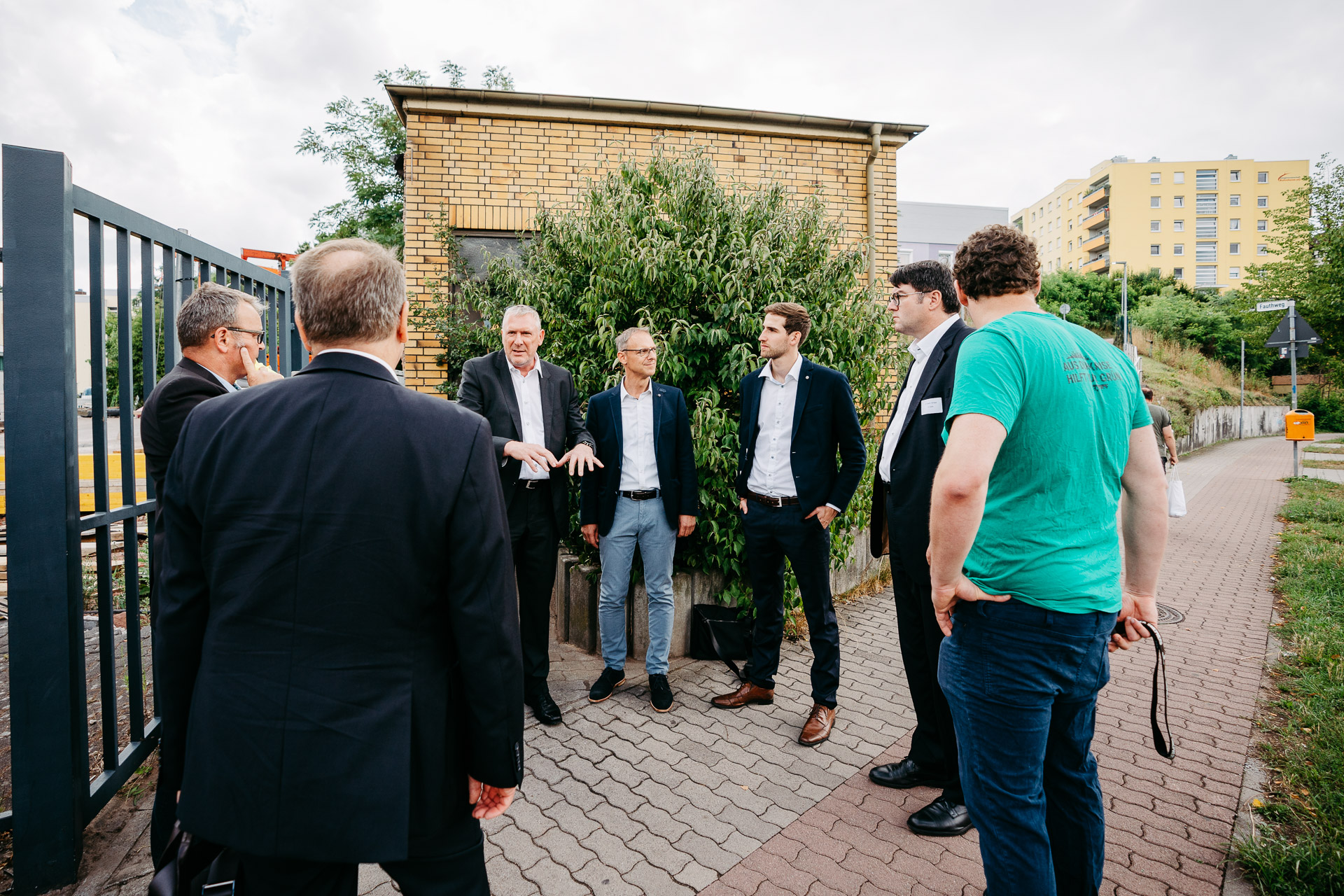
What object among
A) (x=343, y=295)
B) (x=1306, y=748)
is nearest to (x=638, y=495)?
(x=343, y=295)

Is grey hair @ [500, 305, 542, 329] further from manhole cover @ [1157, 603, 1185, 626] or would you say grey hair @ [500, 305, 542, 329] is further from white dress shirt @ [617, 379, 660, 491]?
manhole cover @ [1157, 603, 1185, 626]

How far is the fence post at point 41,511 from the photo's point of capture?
246 cm

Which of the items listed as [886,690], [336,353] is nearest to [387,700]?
[336,353]

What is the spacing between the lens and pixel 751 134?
1034 cm

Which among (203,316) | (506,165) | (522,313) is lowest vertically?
(203,316)

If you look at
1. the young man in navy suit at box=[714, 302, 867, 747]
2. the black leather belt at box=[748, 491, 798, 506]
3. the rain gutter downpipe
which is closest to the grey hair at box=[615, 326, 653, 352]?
the young man in navy suit at box=[714, 302, 867, 747]

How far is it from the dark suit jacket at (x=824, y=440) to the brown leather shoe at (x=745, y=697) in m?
1.20

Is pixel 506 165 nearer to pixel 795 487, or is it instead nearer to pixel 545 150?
pixel 545 150

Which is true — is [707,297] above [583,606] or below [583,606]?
above

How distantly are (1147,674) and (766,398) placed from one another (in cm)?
344

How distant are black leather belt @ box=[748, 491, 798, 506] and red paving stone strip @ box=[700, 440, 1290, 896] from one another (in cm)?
143

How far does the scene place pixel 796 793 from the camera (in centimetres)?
329

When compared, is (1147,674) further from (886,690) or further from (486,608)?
Result: (486,608)

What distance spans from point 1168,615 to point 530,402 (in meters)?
6.02
